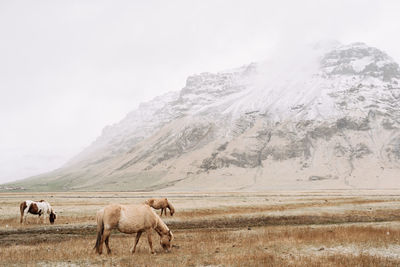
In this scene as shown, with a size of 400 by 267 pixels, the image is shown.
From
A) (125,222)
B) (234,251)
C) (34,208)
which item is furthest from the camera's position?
(34,208)

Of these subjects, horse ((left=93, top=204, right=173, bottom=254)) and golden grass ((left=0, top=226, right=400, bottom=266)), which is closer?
golden grass ((left=0, top=226, right=400, bottom=266))

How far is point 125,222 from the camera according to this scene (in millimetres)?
17422

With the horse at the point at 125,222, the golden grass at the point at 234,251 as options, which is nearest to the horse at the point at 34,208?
the golden grass at the point at 234,251

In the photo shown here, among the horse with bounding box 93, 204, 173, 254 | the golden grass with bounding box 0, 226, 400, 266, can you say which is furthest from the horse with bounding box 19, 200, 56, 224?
the horse with bounding box 93, 204, 173, 254

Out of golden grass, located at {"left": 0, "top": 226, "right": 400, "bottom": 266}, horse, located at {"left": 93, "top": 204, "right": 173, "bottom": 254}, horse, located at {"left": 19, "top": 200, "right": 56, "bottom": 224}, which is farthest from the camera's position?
horse, located at {"left": 19, "top": 200, "right": 56, "bottom": 224}

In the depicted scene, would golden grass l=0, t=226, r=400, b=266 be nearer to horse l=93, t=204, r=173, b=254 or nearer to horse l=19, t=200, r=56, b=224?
horse l=93, t=204, r=173, b=254

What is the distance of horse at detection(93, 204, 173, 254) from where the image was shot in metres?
17.3

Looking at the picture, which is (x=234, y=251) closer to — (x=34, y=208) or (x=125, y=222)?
(x=125, y=222)

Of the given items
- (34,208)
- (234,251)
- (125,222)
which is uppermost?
(125,222)

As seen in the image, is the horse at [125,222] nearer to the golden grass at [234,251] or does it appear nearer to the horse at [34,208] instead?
the golden grass at [234,251]

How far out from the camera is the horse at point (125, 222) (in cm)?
1727

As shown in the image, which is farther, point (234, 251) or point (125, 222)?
point (234, 251)

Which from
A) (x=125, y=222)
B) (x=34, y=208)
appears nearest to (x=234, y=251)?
(x=125, y=222)

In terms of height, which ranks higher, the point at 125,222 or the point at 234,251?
the point at 125,222
